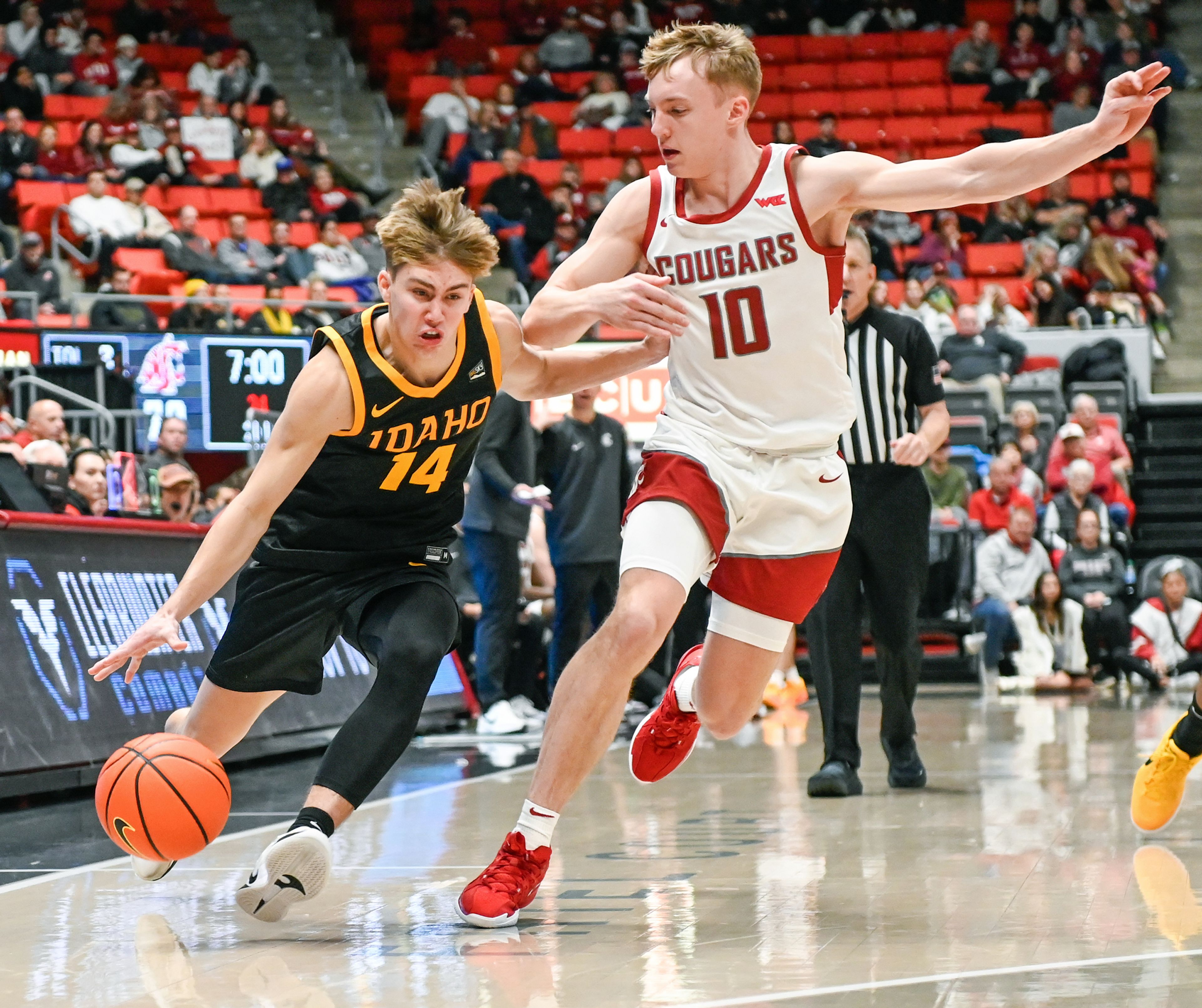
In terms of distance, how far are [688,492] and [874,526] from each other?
2338 millimetres

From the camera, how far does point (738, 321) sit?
4164 mm

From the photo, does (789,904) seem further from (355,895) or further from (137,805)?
(137,805)

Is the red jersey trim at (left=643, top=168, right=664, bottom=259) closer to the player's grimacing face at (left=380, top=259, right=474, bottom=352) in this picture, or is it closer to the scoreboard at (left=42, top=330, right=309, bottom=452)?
the player's grimacing face at (left=380, top=259, right=474, bottom=352)

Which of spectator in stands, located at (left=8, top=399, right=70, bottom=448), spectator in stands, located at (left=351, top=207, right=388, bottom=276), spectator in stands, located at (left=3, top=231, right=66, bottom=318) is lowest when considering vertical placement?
spectator in stands, located at (left=8, top=399, right=70, bottom=448)

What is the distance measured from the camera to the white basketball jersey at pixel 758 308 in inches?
163

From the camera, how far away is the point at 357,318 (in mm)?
4137

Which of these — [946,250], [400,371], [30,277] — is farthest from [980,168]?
[946,250]

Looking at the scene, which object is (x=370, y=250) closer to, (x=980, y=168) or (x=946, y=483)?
(x=946, y=483)

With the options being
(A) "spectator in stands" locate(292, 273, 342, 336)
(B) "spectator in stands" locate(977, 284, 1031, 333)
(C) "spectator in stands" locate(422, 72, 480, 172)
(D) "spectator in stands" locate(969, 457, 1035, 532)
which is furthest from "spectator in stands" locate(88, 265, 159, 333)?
(B) "spectator in stands" locate(977, 284, 1031, 333)

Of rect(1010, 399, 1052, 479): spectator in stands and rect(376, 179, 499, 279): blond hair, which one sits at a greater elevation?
rect(1010, 399, 1052, 479): spectator in stands

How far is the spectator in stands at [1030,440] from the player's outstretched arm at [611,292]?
1055 centimetres

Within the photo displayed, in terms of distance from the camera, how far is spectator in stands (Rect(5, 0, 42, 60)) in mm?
18672

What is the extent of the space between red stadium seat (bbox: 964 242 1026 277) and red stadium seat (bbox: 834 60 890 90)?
3.46 metres

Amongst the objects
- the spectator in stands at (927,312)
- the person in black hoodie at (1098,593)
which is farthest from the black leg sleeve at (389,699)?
the spectator in stands at (927,312)
